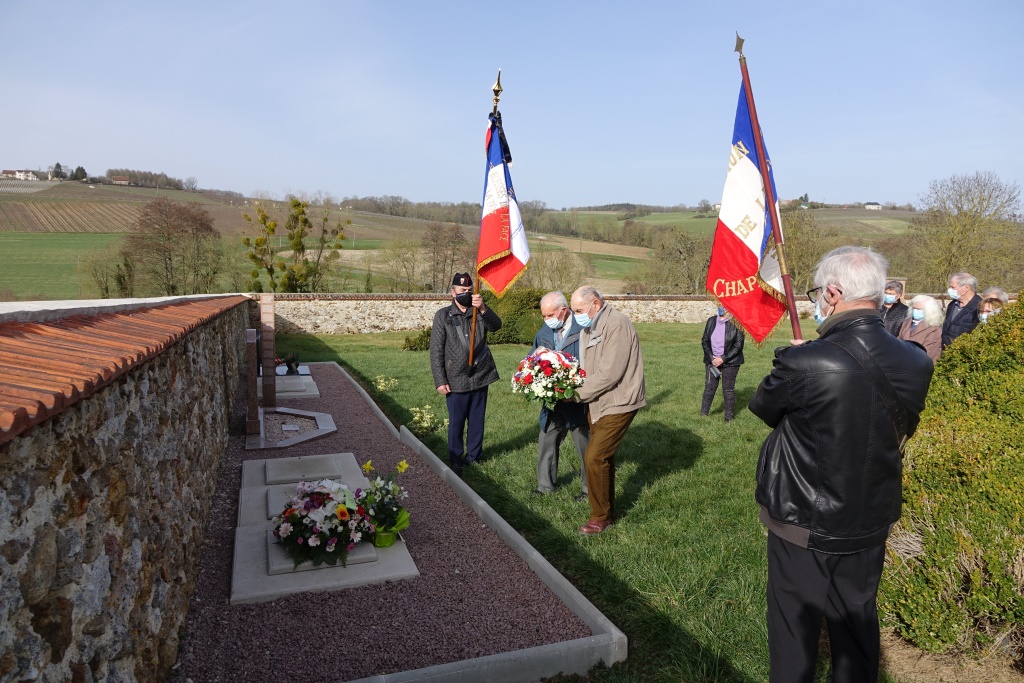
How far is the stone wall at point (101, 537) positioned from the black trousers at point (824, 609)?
2805 mm

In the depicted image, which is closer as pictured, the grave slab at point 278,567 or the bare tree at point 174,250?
the grave slab at point 278,567

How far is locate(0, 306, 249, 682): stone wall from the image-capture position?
1.77m

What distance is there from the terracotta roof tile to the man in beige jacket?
3.25 metres

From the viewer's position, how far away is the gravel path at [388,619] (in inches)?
141

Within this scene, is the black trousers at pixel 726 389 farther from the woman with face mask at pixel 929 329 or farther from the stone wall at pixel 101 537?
the stone wall at pixel 101 537

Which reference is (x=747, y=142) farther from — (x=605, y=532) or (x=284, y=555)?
(x=284, y=555)

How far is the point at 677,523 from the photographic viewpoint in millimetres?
5797

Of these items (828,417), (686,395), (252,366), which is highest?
(828,417)

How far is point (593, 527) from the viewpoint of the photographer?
554 centimetres

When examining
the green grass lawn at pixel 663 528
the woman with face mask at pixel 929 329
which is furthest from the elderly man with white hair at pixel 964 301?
the green grass lawn at pixel 663 528

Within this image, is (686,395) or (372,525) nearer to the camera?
(372,525)

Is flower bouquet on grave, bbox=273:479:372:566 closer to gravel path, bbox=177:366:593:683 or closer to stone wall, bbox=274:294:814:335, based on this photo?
gravel path, bbox=177:366:593:683

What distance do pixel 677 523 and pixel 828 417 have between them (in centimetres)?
323

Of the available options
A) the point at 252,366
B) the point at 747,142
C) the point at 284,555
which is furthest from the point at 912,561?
the point at 252,366
